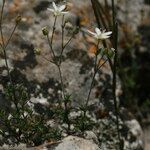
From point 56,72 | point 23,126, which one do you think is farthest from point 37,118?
point 56,72

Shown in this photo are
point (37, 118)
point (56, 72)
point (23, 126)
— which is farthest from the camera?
point (56, 72)

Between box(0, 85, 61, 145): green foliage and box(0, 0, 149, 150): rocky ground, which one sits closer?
box(0, 85, 61, 145): green foliage

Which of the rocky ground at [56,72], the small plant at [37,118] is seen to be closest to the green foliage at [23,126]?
the small plant at [37,118]

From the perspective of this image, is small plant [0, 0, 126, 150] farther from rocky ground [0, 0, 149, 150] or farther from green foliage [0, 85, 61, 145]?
rocky ground [0, 0, 149, 150]

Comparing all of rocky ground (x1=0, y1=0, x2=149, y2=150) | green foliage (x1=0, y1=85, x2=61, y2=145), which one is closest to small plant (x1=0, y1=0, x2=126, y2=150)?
green foliage (x1=0, y1=85, x2=61, y2=145)

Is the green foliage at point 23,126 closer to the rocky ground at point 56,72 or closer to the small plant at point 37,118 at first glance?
the small plant at point 37,118

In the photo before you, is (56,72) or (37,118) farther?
(56,72)

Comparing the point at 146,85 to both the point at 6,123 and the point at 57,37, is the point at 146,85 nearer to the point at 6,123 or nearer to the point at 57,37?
the point at 57,37

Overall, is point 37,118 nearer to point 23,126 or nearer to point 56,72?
point 23,126

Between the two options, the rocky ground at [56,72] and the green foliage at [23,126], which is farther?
the rocky ground at [56,72]

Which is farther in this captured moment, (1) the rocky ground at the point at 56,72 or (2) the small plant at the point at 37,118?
(1) the rocky ground at the point at 56,72

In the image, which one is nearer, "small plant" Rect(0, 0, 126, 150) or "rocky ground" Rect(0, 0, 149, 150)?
"small plant" Rect(0, 0, 126, 150)
